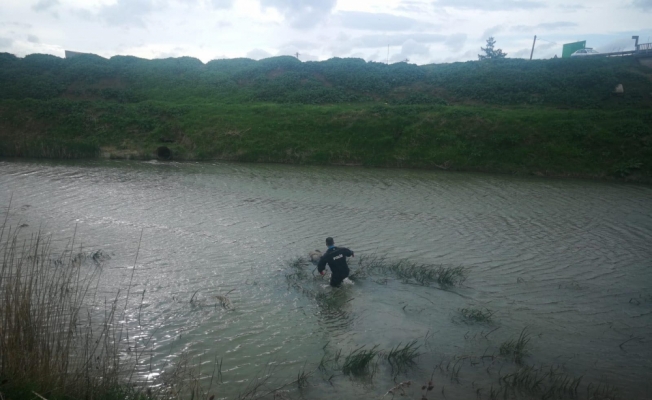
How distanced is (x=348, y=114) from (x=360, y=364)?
1342 inches

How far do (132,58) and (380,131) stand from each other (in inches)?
1546

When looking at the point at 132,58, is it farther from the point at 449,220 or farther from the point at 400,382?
the point at 400,382

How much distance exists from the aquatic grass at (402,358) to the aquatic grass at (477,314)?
212 centimetres

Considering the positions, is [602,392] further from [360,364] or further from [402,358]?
[360,364]

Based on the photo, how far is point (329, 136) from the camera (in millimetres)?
38250

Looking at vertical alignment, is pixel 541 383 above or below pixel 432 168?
below

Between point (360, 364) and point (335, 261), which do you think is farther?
point (335, 261)

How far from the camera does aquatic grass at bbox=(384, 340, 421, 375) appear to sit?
836cm

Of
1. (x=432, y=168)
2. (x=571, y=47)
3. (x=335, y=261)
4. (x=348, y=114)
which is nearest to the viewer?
(x=335, y=261)

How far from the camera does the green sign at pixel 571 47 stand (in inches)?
2596

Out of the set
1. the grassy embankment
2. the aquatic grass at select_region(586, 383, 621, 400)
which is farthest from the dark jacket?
the grassy embankment

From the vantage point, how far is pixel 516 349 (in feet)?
29.7

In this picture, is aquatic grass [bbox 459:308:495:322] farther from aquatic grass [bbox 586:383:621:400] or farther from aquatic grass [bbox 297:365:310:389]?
aquatic grass [bbox 297:365:310:389]

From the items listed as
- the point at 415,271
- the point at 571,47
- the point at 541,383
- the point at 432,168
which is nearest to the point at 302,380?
the point at 541,383
